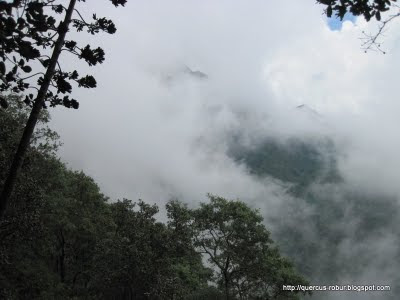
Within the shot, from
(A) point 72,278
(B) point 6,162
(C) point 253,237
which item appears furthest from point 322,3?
(A) point 72,278

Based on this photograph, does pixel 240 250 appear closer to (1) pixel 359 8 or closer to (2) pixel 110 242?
(2) pixel 110 242

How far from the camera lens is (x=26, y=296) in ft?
105

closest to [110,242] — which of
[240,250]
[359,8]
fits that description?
[240,250]

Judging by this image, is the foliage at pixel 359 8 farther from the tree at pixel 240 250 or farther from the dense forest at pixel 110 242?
the tree at pixel 240 250

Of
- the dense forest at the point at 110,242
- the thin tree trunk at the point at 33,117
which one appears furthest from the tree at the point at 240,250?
the thin tree trunk at the point at 33,117

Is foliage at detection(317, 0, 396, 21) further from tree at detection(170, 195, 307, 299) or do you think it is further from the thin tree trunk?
tree at detection(170, 195, 307, 299)

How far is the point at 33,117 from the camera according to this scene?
10.4 metres

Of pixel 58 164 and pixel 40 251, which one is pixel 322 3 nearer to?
pixel 58 164

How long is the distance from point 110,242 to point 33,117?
22.9 meters

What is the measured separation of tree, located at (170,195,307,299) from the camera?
42.4 metres

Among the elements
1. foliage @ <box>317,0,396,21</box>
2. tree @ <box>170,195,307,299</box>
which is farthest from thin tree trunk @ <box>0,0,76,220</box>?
tree @ <box>170,195,307,299</box>

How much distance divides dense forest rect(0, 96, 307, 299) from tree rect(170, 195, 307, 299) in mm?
103

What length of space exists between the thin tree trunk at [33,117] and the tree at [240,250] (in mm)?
32230

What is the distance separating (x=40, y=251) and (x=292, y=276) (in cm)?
2603
